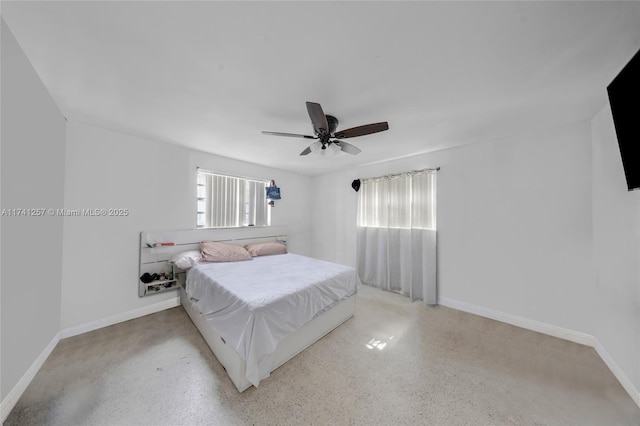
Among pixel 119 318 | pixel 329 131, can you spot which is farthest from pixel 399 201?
pixel 119 318

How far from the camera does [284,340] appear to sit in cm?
194

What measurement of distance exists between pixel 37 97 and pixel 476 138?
451cm

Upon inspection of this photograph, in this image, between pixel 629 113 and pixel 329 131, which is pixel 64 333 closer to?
pixel 329 131

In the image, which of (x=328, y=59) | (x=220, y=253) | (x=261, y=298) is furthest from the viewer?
(x=220, y=253)

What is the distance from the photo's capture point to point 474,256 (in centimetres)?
299

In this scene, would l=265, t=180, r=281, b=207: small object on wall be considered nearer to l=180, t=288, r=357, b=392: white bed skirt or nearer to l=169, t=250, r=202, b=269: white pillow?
l=169, t=250, r=202, b=269: white pillow

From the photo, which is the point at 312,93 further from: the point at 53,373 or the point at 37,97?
the point at 53,373

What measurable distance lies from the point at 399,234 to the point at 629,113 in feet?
8.76

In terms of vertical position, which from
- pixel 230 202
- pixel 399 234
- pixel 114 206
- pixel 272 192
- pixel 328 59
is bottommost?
pixel 399 234

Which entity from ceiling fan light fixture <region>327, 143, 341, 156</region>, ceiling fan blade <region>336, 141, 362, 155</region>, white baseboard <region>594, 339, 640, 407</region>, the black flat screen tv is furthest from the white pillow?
white baseboard <region>594, 339, 640, 407</region>

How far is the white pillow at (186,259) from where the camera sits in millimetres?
2824

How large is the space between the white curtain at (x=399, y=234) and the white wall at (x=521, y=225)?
18 centimetres

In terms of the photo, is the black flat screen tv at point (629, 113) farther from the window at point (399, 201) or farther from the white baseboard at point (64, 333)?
the white baseboard at point (64, 333)

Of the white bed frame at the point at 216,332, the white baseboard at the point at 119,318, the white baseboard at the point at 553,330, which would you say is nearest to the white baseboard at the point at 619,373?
the white baseboard at the point at 553,330
